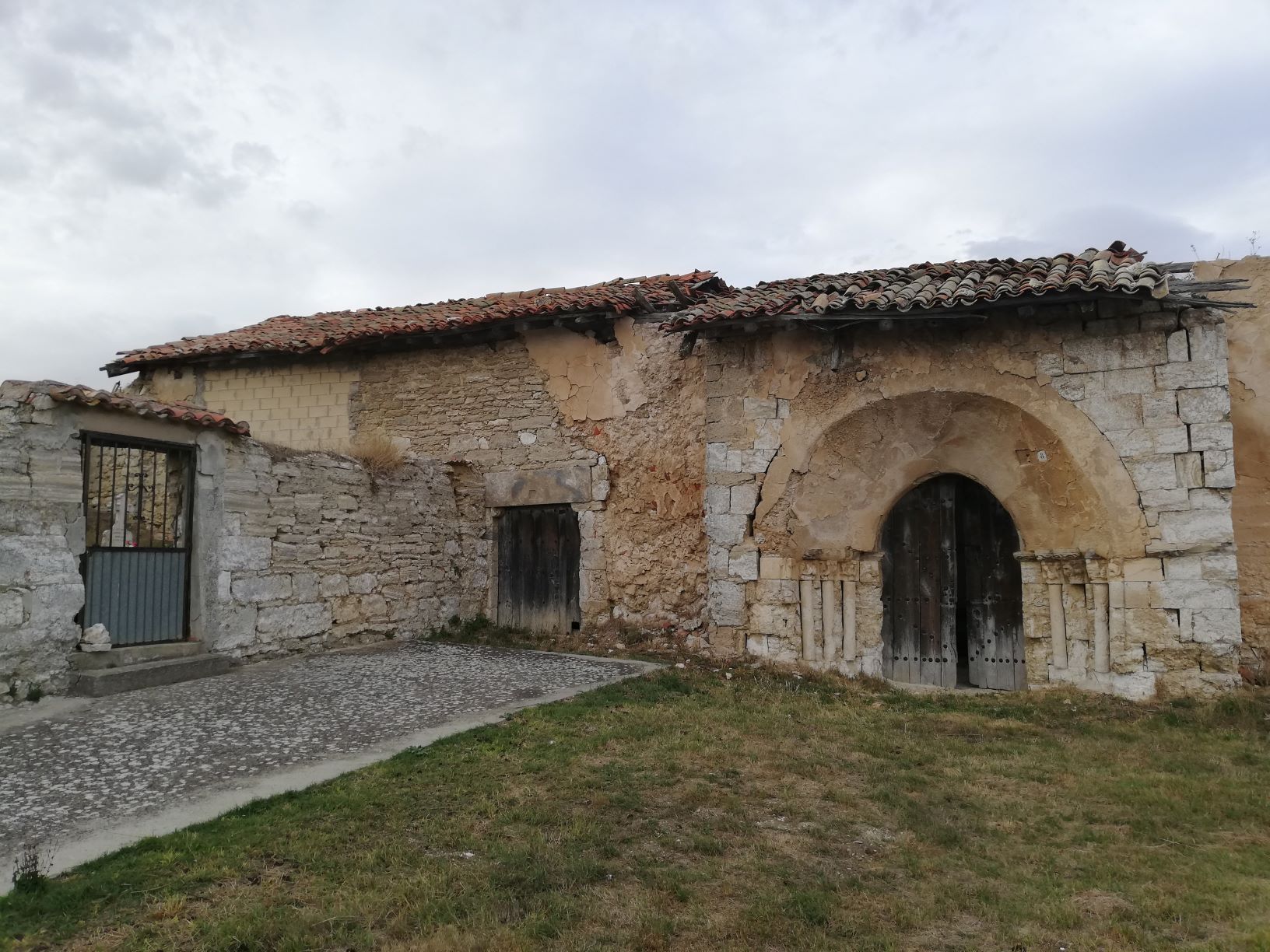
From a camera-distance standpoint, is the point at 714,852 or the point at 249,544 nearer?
the point at 714,852

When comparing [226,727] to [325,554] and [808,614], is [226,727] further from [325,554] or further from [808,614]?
[808,614]

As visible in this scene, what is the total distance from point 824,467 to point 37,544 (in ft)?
22.5

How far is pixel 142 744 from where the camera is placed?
5.21 m

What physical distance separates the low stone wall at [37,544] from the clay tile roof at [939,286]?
5.56 metres

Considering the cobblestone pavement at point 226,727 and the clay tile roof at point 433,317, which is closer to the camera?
the cobblestone pavement at point 226,727

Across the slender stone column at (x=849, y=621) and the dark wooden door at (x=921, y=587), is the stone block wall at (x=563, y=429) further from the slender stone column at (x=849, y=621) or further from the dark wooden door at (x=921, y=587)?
the dark wooden door at (x=921, y=587)

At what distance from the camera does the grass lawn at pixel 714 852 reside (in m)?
3.09

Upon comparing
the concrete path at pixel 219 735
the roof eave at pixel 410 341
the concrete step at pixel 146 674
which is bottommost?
the concrete path at pixel 219 735

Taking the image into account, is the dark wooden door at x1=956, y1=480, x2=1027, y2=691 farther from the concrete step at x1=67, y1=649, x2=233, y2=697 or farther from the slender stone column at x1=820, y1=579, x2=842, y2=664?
the concrete step at x1=67, y1=649, x2=233, y2=697

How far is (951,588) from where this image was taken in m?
8.91

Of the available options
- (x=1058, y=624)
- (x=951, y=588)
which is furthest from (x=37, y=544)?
(x=1058, y=624)

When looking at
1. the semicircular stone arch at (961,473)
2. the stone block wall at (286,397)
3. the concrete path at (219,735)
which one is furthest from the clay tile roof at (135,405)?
the semicircular stone arch at (961,473)

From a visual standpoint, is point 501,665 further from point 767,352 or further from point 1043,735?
point 1043,735

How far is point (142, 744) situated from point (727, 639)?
538 centimetres
